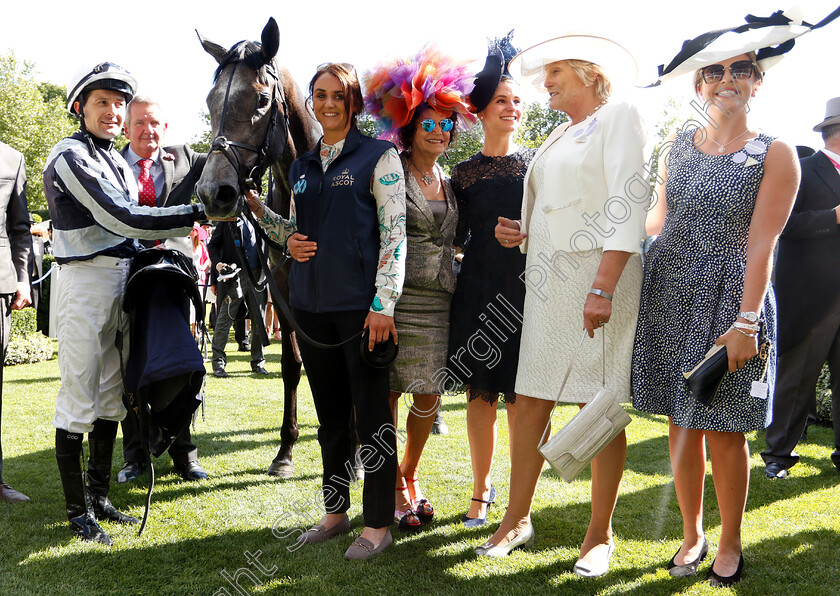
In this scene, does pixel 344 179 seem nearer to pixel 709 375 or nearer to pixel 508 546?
pixel 709 375

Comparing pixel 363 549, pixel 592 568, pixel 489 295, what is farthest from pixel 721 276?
pixel 363 549

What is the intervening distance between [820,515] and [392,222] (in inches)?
121

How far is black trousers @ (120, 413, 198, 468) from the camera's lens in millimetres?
4293

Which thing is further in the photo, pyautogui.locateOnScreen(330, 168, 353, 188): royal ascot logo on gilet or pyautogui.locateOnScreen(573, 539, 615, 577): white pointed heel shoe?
pyautogui.locateOnScreen(330, 168, 353, 188): royal ascot logo on gilet

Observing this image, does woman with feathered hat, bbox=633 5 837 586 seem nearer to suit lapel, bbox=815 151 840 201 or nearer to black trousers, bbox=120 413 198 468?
suit lapel, bbox=815 151 840 201


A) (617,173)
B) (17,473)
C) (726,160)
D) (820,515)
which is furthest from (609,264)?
(17,473)

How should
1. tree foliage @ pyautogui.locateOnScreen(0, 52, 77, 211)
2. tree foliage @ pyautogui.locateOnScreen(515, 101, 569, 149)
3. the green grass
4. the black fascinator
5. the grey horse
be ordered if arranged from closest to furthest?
1. the green grass
2. the grey horse
3. the black fascinator
4. tree foliage @ pyautogui.locateOnScreen(0, 52, 77, 211)
5. tree foliage @ pyautogui.locateOnScreen(515, 101, 569, 149)

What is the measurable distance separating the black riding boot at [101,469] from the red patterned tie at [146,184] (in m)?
1.27

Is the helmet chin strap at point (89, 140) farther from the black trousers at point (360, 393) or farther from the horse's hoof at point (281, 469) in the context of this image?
the horse's hoof at point (281, 469)

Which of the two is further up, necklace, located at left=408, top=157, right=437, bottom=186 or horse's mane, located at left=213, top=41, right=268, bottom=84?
horse's mane, located at left=213, top=41, right=268, bottom=84

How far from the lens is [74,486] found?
3262 millimetres

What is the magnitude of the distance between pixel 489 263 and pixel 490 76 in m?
0.99

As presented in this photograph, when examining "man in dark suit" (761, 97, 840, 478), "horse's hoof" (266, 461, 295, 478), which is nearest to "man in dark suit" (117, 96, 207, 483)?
"horse's hoof" (266, 461, 295, 478)

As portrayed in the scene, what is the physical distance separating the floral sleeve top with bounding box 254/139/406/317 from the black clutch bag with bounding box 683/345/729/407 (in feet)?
4.23
